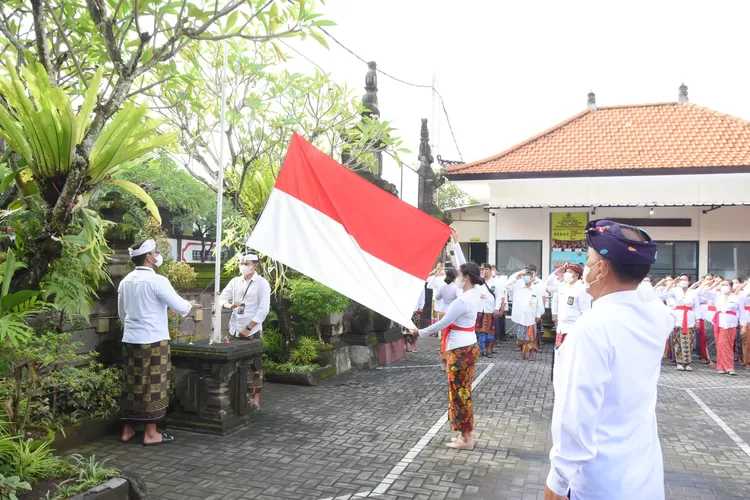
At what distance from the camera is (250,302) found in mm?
7797

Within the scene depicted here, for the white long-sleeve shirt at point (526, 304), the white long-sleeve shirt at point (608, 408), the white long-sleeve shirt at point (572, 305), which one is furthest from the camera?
the white long-sleeve shirt at point (526, 304)

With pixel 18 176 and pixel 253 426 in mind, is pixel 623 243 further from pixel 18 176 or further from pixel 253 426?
pixel 253 426

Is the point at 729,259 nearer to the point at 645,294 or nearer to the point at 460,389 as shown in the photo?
the point at 460,389

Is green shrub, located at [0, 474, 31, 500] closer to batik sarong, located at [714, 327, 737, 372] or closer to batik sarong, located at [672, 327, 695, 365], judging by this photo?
batik sarong, located at [672, 327, 695, 365]

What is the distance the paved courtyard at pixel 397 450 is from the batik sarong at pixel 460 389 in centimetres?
30

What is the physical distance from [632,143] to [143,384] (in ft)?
52.6

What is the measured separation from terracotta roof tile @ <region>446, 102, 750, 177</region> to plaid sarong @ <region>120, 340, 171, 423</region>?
12939 millimetres

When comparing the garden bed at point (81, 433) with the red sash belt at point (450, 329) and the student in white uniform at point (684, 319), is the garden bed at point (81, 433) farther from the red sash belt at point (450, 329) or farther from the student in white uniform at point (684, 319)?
the student in white uniform at point (684, 319)

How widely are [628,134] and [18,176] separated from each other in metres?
17.6

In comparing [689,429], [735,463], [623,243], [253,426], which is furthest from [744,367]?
[623,243]

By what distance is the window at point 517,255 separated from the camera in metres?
17.4

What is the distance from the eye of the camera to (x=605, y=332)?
7.72 ft

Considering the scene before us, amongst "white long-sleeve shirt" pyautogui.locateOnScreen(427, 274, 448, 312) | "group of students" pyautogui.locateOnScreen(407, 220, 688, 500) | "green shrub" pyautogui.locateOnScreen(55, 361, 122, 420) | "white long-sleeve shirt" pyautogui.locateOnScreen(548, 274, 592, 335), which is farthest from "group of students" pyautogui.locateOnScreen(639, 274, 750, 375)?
"group of students" pyautogui.locateOnScreen(407, 220, 688, 500)

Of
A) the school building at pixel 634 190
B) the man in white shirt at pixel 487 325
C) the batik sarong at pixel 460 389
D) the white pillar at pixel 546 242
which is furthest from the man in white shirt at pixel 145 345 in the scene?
the white pillar at pixel 546 242
